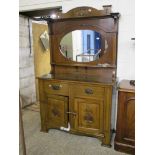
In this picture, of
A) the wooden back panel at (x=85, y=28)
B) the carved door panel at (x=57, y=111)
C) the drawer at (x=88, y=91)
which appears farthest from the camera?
the carved door panel at (x=57, y=111)

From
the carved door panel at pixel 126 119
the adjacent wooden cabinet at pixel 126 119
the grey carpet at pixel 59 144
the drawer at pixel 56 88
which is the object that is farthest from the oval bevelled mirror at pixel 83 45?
the grey carpet at pixel 59 144

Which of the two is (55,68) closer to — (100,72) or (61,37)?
(61,37)

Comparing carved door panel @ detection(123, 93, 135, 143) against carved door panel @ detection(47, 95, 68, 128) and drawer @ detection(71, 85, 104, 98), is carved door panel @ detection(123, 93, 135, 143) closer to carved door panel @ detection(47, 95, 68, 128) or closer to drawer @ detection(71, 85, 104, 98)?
drawer @ detection(71, 85, 104, 98)

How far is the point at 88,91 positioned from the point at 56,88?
453 millimetres

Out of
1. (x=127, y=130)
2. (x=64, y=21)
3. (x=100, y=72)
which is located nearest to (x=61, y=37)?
(x=64, y=21)

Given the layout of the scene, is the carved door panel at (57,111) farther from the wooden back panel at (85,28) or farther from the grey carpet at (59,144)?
the wooden back panel at (85,28)

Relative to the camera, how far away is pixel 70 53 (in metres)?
2.57

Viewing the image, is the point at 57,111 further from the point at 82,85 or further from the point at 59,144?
the point at 82,85

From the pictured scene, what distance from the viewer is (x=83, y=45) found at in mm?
2484

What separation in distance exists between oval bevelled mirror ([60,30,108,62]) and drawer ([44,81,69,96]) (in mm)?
455

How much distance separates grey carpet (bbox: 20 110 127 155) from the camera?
7.01 ft

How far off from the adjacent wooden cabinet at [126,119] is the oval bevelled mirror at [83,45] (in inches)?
23.0

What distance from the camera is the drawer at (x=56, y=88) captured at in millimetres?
2314
